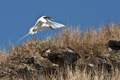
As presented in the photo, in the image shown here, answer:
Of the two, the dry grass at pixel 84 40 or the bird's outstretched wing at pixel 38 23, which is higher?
the bird's outstretched wing at pixel 38 23

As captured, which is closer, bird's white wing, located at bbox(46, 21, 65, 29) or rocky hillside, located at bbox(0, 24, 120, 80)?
rocky hillside, located at bbox(0, 24, 120, 80)

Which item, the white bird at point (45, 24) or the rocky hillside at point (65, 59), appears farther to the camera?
the white bird at point (45, 24)

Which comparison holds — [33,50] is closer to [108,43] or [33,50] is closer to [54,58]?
[54,58]

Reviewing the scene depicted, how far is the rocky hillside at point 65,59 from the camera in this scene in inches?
311

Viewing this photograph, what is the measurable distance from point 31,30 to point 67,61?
1950mm

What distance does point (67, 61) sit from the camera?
825 cm

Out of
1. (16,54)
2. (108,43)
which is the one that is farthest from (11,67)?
(108,43)

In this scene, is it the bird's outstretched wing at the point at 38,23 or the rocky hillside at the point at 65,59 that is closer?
the rocky hillside at the point at 65,59

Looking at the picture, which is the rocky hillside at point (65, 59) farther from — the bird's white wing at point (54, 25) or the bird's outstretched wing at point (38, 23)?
the bird's outstretched wing at point (38, 23)

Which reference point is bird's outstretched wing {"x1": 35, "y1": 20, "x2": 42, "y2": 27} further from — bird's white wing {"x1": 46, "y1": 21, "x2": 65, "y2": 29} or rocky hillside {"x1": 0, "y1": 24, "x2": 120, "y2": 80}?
rocky hillside {"x1": 0, "y1": 24, "x2": 120, "y2": 80}

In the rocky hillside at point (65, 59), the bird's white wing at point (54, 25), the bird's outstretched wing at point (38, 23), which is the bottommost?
the rocky hillside at point (65, 59)

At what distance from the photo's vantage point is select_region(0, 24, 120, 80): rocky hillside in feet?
25.9

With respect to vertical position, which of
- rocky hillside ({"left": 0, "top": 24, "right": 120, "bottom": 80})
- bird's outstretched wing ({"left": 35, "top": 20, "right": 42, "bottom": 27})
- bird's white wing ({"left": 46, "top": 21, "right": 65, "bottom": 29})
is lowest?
rocky hillside ({"left": 0, "top": 24, "right": 120, "bottom": 80})

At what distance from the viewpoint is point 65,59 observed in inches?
325
